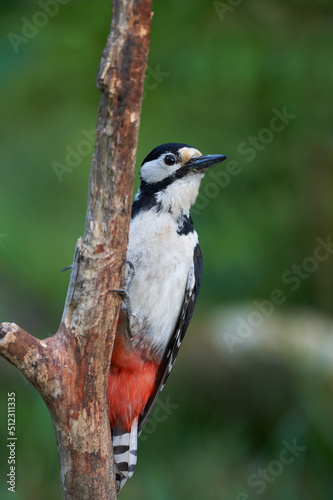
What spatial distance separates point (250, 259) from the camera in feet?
18.3

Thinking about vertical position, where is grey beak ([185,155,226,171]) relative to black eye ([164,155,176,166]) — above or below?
below

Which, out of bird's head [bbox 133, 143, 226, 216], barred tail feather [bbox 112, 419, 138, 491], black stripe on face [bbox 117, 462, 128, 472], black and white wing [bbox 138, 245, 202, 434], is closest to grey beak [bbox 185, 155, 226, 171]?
bird's head [bbox 133, 143, 226, 216]

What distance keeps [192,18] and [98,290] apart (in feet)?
10.4

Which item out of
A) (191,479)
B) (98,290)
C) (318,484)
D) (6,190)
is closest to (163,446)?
(191,479)

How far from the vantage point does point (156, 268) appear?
3.40m

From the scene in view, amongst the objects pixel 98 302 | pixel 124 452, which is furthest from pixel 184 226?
pixel 124 452

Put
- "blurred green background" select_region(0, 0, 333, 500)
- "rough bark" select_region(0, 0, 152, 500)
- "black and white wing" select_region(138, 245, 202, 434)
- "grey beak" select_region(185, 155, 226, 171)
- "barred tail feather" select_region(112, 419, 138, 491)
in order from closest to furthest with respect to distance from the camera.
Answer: "rough bark" select_region(0, 0, 152, 500), "barred tail feather" select_region(112, 419, 138, 491), "grey beak" select_region(185, 155, 226, 171), "black and white wing" select_region(138, 245, 202, 434), "blurred green background" select_region(0, 0, 333, 500)

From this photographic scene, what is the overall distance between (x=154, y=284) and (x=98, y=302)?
814mm

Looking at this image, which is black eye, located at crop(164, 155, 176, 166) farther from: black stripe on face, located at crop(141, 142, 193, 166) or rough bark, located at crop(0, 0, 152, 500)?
rough bark, located at crop(0, 0, 152, 500)

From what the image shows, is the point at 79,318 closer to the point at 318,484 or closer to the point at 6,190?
the point at 318,484

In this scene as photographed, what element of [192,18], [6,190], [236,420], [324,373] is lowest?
[236,420]

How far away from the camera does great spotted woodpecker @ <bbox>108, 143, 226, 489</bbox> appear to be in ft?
11.1

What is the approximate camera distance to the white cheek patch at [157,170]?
11.7ft

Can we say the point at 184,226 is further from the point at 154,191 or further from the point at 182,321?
the point at 182,321
